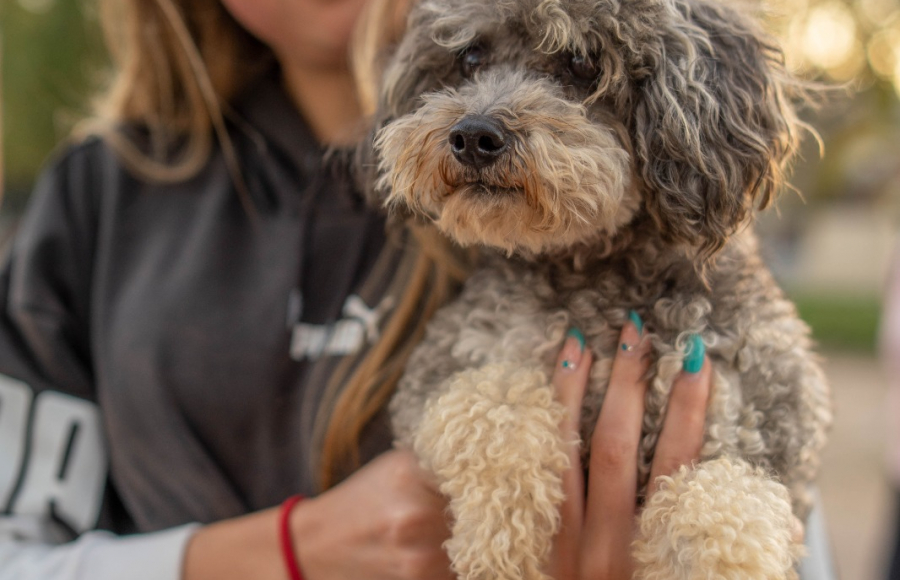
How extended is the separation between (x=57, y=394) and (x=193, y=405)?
0.41 m

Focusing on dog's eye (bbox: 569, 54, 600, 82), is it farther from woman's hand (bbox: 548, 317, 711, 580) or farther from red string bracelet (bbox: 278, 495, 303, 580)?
red string bracelet (bbox: 278, 495, 303, 580)

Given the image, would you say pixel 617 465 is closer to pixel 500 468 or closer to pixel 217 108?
pixel 500 468

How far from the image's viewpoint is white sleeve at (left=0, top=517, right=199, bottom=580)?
6.46 ft

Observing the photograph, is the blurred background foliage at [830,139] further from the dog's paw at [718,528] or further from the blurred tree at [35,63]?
the dog's paw at [718,528]

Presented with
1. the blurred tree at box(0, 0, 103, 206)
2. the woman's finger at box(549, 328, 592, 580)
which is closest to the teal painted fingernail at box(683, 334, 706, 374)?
the woman's finger at box(549, 328, 592, 580)

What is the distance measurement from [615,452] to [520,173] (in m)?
0.64

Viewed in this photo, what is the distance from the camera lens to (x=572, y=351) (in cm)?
180

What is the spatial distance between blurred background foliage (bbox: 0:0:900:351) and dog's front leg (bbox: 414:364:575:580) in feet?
38.8

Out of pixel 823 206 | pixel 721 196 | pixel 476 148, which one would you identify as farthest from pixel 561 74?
pixel 823 206

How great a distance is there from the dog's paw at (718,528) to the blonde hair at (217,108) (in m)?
0.78

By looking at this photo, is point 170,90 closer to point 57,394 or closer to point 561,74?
point 57,394

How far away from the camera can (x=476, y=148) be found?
1652mm

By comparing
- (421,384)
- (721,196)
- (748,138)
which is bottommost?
(421,384)

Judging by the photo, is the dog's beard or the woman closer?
the dog's beard
